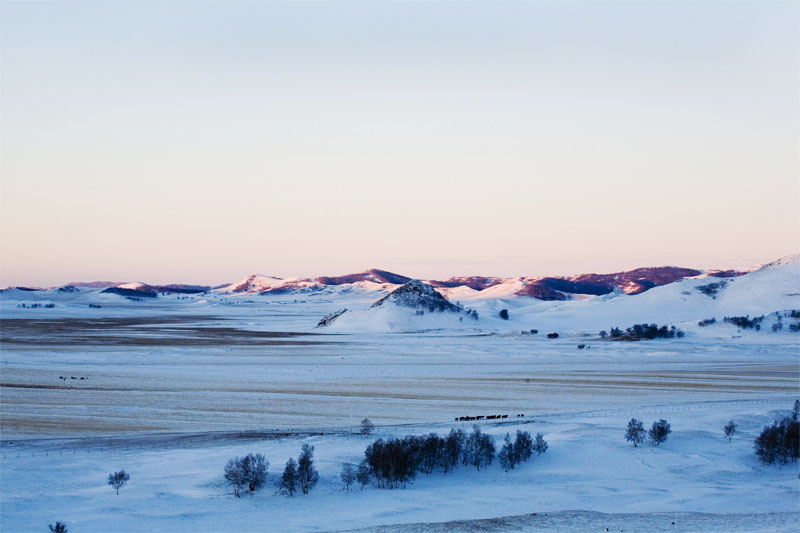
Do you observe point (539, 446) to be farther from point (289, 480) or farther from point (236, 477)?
point (236, 477)

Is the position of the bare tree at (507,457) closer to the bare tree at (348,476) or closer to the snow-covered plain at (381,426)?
the snow-covered plain at (381,426)

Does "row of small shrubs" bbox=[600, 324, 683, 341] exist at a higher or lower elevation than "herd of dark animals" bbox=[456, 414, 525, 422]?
higher

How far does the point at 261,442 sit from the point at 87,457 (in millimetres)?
4765

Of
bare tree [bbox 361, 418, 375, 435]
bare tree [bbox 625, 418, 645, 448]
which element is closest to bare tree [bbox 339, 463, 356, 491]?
bare tree [bbox 361, 418, 375, 435]

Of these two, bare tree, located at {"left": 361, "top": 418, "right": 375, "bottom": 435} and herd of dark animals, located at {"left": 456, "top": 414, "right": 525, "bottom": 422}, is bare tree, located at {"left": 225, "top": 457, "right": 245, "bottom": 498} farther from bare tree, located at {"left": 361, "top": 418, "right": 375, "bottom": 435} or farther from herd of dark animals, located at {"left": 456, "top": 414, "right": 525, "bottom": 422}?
herd of dark animals, located at {"left": 456, "top": 414, "right": 525, "bottom": 422}

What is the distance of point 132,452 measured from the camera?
22.6 m

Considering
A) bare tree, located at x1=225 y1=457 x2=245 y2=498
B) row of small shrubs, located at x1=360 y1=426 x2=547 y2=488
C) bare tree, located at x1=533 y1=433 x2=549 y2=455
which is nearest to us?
bare tree, located at x1=225 y1=457 x2=245 y2=498

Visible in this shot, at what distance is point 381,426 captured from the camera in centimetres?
2642

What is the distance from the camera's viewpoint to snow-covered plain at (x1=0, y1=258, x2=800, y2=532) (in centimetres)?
1742

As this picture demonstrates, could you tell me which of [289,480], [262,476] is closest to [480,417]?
[289,480]

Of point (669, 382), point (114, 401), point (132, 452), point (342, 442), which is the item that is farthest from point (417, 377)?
point (132, 452)

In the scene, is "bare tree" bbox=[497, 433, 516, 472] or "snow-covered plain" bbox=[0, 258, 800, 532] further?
"bare tree" bbox=[497, 433, 516, 472]

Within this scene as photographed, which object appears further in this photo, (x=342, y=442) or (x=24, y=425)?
(x=24, y=425)

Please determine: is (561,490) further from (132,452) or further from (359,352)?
(359,352)
